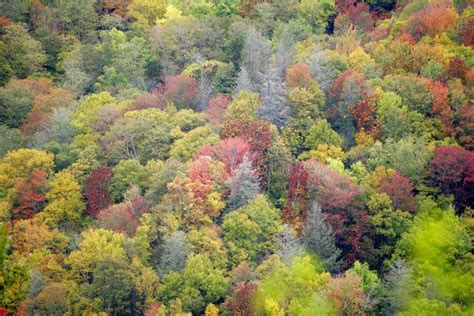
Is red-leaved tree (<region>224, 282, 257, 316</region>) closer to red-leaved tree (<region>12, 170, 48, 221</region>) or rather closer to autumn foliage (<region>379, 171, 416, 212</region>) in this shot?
autumn foliage (<region>379, 171, 416, 212</region>)

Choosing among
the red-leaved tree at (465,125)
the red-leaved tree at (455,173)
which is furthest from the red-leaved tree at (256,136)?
the red-leaved tree at (465,125)

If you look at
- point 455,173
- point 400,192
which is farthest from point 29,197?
point 455,173

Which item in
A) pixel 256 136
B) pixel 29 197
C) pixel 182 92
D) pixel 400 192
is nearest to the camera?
pixel 400 192

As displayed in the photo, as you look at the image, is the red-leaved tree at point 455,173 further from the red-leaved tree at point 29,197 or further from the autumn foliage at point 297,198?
the red-leaved tree at point 29,197

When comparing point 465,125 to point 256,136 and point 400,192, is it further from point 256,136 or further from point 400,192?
point 256,136

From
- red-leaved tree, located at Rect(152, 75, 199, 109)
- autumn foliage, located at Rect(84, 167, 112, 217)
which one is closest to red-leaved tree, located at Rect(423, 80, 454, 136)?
red-leaved tree, located at Rect(152, 75, 199, 109)
